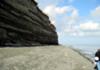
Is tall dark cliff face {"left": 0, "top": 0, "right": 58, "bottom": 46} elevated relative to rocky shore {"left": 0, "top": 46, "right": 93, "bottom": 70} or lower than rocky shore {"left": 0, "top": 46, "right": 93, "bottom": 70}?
elevated

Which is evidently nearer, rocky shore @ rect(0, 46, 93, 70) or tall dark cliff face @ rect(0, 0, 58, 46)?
rocky shore @ rect(0, 46, 93, 70)

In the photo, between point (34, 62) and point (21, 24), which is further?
point (21, 24)

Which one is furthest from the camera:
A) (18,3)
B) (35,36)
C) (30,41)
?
(35,36)

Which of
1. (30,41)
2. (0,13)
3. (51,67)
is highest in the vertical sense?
(0,13)

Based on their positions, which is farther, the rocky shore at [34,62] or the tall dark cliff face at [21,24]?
the tall dark cliff face at [21,24]

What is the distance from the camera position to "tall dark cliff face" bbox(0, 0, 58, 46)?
2492cm

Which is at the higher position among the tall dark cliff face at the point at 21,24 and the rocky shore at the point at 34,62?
the tall dark cliff face at the point at 21,24

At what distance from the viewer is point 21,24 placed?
27562 millimetres

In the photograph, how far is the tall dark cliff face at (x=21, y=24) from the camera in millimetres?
24922

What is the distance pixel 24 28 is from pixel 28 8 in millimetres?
2515

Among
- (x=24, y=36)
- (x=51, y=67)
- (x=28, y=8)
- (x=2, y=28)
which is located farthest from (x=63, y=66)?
(x=28, y=8)

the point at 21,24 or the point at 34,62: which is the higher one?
the point at 21,24

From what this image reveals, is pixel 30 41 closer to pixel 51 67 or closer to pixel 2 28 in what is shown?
pixel 2 28

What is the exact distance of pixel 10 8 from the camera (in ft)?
84.4
